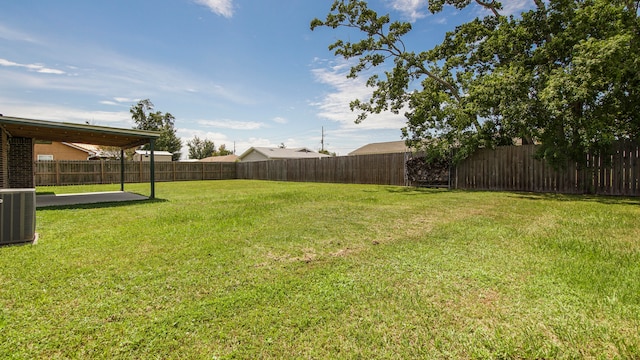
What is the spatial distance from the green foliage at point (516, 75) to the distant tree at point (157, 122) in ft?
112

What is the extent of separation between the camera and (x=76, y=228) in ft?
16.7

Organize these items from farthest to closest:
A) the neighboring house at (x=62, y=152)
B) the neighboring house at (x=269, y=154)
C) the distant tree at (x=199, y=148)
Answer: the distant tree at (x=199, y=148) < the neighboring house at (x=269, y=154) < the neighboring house at (x=62, y=152)

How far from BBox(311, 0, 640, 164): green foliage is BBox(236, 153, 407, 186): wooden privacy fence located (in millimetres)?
2123

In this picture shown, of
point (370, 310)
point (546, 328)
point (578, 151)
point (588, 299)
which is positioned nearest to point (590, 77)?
point (578, 151)

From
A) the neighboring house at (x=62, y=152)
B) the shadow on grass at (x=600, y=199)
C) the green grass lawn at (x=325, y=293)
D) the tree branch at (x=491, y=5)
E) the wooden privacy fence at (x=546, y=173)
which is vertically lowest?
the green grass lawn at (x=325, y=293)

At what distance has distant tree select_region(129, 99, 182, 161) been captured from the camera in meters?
40.6

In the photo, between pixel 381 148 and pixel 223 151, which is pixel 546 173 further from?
pixel 223 151

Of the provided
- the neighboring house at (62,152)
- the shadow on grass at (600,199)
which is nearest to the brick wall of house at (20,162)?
the neighboring house at (62,152)

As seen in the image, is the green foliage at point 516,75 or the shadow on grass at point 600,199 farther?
the green foliage at point 516,75

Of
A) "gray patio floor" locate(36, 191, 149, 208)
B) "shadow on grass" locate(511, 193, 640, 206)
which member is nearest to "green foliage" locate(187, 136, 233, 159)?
"gray patio floor" locate(36, 191, 149, 208)

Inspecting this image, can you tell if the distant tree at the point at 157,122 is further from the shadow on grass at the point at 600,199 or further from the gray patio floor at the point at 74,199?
the shadow on grass at the point at 600,199

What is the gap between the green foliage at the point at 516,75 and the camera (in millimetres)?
8766

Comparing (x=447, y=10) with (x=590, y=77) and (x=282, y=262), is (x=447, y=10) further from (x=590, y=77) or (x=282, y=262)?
(x=282, y=262)

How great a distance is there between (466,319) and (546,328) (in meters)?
0.50
